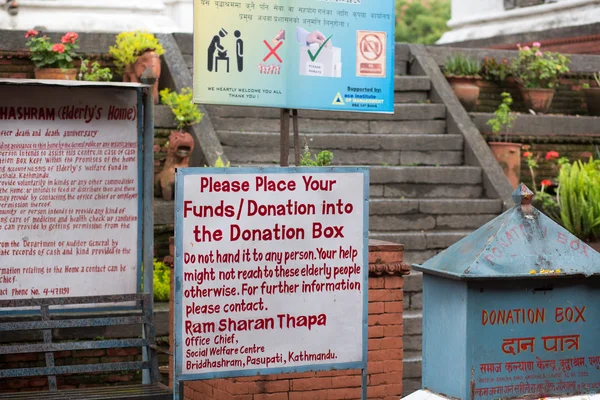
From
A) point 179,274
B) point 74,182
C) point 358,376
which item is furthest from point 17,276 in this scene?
point 358,376

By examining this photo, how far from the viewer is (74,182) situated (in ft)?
23.5

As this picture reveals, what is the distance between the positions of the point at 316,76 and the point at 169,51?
5492 mm

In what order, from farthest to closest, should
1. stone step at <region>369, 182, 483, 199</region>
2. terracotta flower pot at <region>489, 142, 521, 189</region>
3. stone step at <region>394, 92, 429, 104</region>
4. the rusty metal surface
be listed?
1. stone step at <region>394, 92, 429, 104</region>
2. terracotta flower pot at <region>489, 142, 521, 189</region>
3. stone step at <region>369, 182, 483, 199</region>
4. the rusty metal surface

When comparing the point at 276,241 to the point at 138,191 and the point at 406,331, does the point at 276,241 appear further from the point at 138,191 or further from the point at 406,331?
the point at 406,331

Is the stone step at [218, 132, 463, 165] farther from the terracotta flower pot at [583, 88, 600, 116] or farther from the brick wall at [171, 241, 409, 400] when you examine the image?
the brick wall at [171, 241, 409, 400]

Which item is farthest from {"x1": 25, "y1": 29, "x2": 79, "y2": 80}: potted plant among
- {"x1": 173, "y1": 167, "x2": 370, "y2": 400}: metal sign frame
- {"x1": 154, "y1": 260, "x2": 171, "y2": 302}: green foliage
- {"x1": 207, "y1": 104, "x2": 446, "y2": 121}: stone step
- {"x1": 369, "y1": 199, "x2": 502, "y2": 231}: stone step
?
{"x1": 173, "y1": 167, "x2": 370, "y2": 400}: metal sign frame

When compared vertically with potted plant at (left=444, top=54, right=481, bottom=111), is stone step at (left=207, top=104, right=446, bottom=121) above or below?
below

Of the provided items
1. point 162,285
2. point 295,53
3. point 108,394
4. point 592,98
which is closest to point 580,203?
point 592,98

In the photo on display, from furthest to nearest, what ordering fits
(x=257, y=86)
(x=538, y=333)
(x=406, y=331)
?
(x=406, y=331)
(x=257, y=86)
(x=538, y=333)

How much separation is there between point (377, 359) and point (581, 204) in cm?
449

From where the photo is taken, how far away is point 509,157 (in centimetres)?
1244

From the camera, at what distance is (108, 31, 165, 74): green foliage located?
1149 centimetres

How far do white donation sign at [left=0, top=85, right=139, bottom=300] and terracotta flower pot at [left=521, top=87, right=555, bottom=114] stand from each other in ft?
24.3

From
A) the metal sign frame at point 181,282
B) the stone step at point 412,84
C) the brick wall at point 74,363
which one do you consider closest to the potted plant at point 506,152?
the stone step at point 412,84
